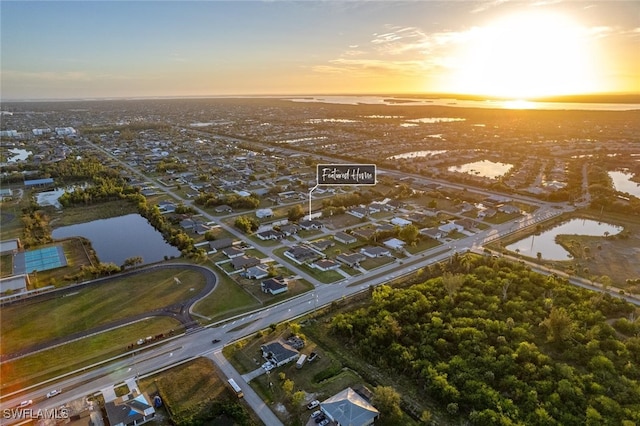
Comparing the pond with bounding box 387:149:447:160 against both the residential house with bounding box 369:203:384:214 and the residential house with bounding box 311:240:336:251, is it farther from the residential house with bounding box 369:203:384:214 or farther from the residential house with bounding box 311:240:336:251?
the residential house with bounding box 311:240:336:251

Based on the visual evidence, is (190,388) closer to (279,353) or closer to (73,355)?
(279,353)

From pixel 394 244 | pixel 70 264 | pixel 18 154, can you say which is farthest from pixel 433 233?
pixel 18 154

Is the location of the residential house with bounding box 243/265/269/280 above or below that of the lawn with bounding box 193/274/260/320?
above

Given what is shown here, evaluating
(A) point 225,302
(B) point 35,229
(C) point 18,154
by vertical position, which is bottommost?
(A) point 225,302

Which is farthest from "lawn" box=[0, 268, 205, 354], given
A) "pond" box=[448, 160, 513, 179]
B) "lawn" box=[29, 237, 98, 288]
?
"pond" box=[448, 160, 513, 179]

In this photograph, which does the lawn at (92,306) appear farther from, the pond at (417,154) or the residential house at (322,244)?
the pond at (417,154)
